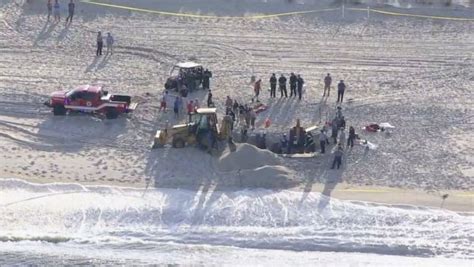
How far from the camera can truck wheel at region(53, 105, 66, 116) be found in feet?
116

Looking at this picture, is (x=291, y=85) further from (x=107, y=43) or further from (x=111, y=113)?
(x=107, y=43)

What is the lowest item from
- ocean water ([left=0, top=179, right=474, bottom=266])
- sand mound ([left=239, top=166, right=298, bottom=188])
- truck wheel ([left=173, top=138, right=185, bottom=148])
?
→ ocean water ([left=0, top=179, right=474, bottom=266])

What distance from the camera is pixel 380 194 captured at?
30.4 metres

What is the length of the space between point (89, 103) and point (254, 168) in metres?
7.18

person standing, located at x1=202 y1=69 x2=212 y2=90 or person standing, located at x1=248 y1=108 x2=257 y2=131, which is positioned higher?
person standing, located at x1=202 y1=69 x2=212 y2=90

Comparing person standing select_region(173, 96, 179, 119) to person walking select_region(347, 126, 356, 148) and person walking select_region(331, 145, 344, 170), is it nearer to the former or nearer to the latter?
person walking select_region(347, 126, 356, 148)

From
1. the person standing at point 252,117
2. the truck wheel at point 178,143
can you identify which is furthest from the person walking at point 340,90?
the truck wheel at point 178,143

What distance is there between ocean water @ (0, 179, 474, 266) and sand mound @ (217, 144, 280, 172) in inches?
51.7

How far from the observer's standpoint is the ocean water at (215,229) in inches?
1065

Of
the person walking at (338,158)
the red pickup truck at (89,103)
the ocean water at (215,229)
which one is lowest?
the ocean water at (215,229)

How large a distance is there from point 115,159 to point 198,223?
16.6 ft

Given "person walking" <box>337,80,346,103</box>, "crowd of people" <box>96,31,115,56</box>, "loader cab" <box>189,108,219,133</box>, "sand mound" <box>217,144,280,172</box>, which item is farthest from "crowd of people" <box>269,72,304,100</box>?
"crowd of people" <box>96,31,115,56</box>

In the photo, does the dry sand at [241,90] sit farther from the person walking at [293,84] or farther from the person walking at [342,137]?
the person walking at [293,84]

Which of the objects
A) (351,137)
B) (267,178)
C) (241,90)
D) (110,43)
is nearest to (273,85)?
(241,90)
